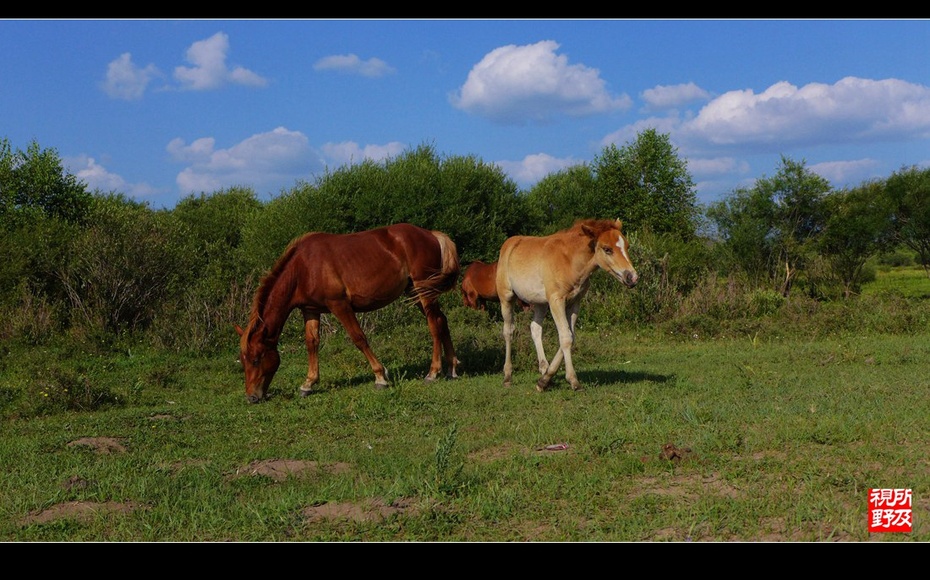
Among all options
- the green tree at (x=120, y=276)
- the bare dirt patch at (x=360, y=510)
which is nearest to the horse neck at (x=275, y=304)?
the bare dirt patch at (x=360, y=510)

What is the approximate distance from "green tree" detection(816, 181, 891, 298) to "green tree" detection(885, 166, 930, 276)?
58 centimetres

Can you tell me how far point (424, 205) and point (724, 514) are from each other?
848 inches

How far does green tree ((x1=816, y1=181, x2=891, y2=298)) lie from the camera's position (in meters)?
40.1

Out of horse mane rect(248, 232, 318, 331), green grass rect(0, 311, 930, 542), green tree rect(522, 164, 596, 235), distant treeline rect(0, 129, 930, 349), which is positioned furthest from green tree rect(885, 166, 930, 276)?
horse mane rect(248, 232, 318, 331)

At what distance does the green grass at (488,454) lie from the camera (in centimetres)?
502

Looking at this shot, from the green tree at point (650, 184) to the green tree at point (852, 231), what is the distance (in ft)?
22.8

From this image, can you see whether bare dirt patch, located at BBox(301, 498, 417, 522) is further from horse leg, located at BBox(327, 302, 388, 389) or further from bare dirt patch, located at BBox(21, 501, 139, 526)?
horse leg, located at BBox(327, 302, 388, 389)

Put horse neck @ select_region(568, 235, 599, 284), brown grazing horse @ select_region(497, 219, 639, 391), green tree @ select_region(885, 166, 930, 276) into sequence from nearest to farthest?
brown grazing horse @ select_region(497, 219, 639, 391), horse neck @ select_region(568, 235, 599, 284), green tree @ select_region(885, 166, 930, 276)

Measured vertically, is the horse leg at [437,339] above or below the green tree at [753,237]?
below

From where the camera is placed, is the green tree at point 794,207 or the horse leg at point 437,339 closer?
the horse leg at point 437,339

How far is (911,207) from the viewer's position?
39875 mm

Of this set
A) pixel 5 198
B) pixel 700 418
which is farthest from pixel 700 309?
pixel 5 198

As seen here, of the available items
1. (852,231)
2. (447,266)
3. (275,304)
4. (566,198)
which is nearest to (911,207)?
(852,231)

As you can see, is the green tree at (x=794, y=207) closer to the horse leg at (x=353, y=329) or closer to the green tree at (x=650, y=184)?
the green tree at (x=650, y=184)
